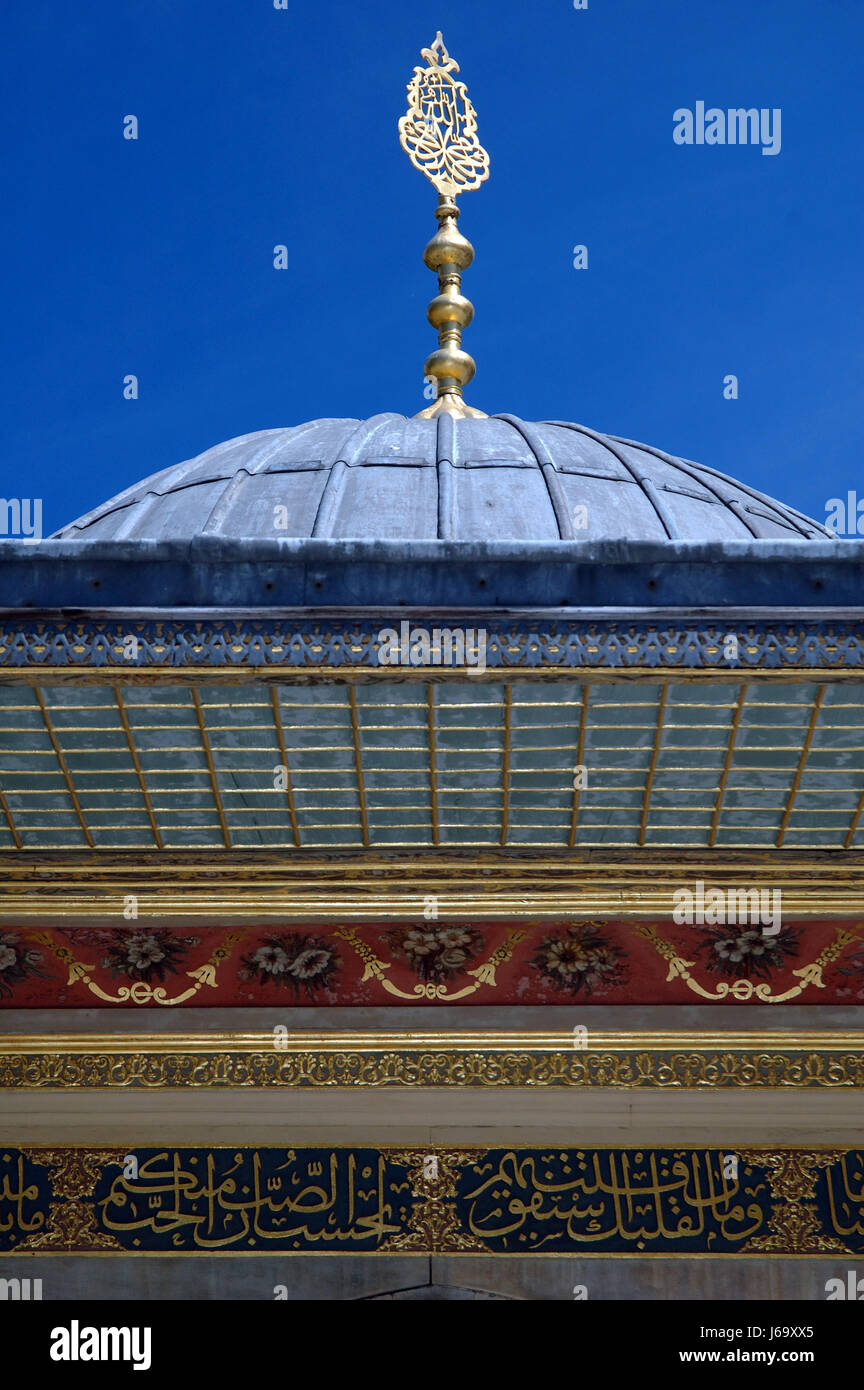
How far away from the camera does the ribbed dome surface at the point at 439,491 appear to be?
4.79 m

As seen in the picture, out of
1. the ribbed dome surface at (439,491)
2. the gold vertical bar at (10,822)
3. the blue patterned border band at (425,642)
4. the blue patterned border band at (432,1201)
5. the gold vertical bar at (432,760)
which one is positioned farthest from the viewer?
the ribbed dome surface at (439,491)

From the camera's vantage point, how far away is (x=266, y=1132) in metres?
4.26

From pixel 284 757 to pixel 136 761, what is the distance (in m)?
0.38

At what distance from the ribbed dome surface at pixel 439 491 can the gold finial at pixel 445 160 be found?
1204mm

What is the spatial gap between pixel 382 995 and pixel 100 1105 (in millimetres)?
896

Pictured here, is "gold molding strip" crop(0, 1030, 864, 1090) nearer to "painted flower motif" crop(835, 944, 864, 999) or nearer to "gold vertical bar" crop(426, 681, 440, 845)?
"painted flower motif" crop(835, 944, 864, 999)

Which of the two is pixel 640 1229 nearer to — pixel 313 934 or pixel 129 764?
pixel 313 934

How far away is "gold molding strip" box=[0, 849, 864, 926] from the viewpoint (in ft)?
13.6

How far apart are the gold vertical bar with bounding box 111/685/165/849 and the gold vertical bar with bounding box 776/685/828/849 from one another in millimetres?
1677

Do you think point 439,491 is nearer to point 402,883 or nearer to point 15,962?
point 402,883

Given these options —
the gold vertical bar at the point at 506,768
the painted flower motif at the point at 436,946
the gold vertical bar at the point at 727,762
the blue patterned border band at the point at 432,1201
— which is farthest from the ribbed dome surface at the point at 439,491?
the blue patterned border band at the point at 432,1201

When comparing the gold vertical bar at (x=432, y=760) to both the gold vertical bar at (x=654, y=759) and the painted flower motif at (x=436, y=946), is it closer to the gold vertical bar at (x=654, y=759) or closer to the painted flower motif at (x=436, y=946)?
the painted flower motif at (x=436, y=946)

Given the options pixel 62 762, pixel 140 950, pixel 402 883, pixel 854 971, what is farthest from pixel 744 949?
pixel 62 762
